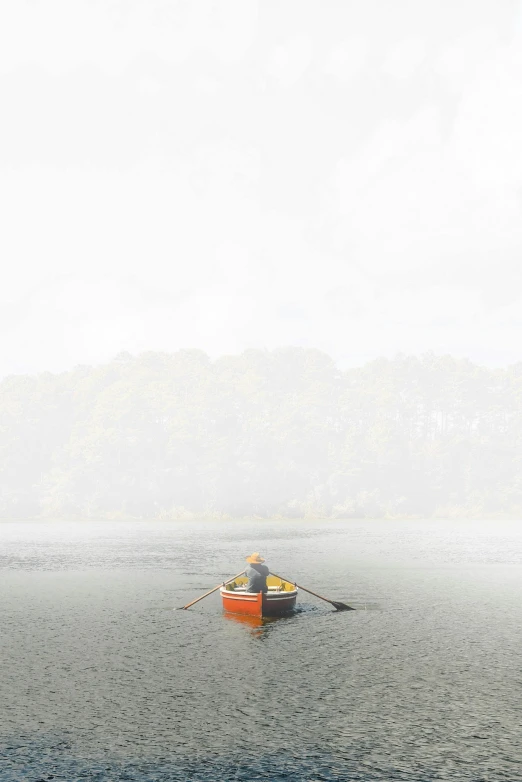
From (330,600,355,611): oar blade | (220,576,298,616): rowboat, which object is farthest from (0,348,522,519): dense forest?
(220,576,298,616): rowboat

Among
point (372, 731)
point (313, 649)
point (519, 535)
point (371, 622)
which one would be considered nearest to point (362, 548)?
point (519, 535)

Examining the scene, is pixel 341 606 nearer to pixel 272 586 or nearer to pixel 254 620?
pixel 272 586

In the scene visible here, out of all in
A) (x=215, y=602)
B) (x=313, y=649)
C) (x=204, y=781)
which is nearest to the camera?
(x=204, y=781)

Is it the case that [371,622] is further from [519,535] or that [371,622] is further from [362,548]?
[519,535]

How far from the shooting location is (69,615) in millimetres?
37188

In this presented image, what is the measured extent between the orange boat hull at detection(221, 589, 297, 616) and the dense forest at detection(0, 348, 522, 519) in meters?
111

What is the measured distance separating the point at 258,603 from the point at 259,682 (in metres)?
11.1

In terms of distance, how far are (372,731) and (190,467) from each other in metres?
143

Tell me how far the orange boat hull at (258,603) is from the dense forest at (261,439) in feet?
366

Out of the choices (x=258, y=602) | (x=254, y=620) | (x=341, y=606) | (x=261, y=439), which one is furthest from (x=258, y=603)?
(x=261, y=439)

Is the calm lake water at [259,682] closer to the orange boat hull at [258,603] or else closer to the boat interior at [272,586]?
the orange boat hull at [258,603]

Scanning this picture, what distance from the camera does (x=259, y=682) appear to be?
981 inches

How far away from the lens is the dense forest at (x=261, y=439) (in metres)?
157

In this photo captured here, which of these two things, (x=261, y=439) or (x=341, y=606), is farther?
(x=261, y=439)
